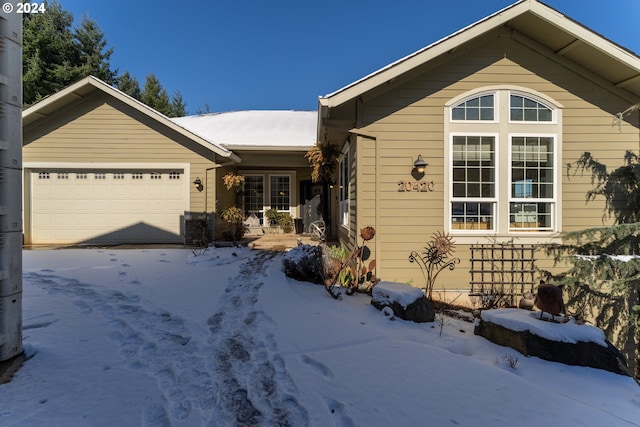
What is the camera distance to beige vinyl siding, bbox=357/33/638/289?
567 centimetres

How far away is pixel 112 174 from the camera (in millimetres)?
8750

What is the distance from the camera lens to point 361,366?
103 inches

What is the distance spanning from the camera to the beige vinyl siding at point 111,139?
28.1 feet

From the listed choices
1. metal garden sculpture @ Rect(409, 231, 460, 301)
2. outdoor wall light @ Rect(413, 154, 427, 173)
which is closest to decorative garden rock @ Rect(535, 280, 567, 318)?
metal garden sculpture @ Rect(409, 231, 460, 301)

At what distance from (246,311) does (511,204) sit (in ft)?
16.8

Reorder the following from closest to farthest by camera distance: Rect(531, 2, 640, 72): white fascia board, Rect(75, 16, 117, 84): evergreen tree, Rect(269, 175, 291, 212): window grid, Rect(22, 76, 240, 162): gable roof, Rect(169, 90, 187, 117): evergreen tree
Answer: Rect(531, 2, 640, 72): white fascia board
Rect(22, 76, 240, 162): gable roof
Rect(269, 175, 291, 212): window grid
Rect(75, 16, 117, 84): evergreen tree
Rect(169, 90, 187, 117): evergreen tree

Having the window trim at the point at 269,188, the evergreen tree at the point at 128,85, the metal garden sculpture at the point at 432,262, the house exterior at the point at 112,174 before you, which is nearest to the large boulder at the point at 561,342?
the metal garden sculpture at the point at 432,262

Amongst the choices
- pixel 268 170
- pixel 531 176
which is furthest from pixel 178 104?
pixel 531 176

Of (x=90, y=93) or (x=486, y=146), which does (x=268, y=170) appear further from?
(x=486, y=146)

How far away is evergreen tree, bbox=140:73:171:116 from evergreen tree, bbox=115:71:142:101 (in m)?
0.47

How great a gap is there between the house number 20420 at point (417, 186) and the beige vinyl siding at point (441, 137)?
0.25 ft

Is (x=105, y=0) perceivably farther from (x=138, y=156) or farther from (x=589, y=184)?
(x=589, y=184)

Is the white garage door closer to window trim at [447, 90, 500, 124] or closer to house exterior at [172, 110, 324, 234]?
house exterior at [172, 110, 324, 234]

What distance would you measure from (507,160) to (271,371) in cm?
551
